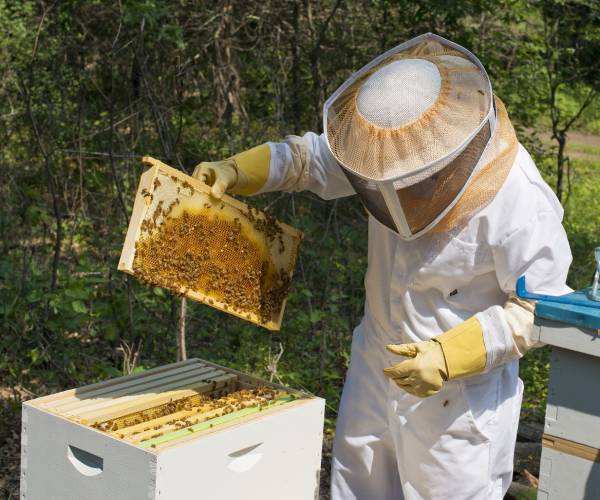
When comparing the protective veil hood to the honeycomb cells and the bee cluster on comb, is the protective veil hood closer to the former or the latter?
the honeycomb cells

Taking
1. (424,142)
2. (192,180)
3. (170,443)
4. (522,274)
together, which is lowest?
(170,443)

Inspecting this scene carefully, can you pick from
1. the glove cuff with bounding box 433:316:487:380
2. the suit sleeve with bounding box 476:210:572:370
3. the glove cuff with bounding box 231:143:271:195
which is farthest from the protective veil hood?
the glove cuff with bounding box 231:143:271:195

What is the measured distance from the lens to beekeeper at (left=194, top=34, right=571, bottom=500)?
2361 millimetres

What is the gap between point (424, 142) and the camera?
2324 millimetres

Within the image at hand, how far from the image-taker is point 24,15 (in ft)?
23.0

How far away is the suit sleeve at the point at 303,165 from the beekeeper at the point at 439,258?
0.11 metres

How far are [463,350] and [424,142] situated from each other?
0.59m

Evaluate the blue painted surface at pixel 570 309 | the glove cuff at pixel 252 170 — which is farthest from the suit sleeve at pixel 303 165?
the blue painted surface at pixel 570 309

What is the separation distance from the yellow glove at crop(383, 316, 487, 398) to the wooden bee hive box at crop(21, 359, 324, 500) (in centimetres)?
36

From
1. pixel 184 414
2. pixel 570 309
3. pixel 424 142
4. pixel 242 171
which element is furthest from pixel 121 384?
pixel 570 309

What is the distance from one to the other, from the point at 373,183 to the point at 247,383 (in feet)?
3.07

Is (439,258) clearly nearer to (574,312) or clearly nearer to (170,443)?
(574,312)

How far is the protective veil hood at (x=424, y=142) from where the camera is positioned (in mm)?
2326

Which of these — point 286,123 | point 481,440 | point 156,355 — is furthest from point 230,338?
point 481,440
